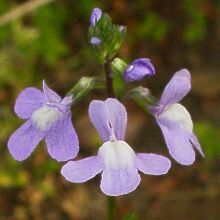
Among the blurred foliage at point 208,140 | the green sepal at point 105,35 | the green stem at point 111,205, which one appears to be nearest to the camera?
the green sepal at point 105,35

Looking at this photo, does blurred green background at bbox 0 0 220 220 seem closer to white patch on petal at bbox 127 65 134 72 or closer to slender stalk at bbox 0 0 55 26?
slender stalk at bbox 0 0 55 26

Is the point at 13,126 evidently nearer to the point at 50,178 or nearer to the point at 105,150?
the point at 50,178

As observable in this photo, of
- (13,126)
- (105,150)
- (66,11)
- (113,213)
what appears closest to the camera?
(105,150)

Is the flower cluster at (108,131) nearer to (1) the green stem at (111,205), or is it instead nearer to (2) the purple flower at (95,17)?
(2) the purple flower at (95,17)

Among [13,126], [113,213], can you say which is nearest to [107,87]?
[113,213]

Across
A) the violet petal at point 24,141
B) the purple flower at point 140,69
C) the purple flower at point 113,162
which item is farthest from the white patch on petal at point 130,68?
the violet petal at point 24,141

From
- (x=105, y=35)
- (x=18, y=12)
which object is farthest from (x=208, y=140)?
(x=105, y=35)
